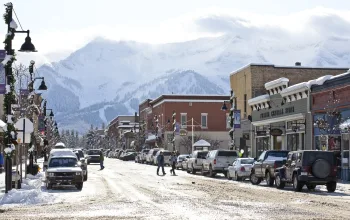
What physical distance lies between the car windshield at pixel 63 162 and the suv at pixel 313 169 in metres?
10.5

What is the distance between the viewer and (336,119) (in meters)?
42.6

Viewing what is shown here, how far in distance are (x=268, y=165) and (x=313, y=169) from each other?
5.20 metres

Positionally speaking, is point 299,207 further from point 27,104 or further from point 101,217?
point 27,104

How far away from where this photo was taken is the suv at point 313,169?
3028cm

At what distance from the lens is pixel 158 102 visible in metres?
120

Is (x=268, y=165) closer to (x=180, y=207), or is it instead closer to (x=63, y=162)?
(x=63, y=162)

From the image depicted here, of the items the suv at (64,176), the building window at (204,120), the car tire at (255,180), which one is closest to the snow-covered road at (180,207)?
the suv at (64,176)

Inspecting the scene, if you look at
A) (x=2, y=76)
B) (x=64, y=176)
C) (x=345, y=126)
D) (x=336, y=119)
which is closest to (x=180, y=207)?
(x=2, y=76)

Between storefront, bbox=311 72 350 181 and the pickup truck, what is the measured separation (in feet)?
19.0

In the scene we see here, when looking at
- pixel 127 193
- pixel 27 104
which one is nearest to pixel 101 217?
pixel 127 193

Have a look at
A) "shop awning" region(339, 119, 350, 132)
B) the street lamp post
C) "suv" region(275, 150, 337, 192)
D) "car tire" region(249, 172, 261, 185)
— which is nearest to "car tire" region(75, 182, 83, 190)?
the street lamp post

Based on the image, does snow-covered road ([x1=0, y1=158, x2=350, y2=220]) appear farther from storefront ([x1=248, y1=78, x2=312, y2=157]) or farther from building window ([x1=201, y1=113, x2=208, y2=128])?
building window ([x1=201, y1=113, x2=208, y2=128])

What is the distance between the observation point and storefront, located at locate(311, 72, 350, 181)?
41.3 m

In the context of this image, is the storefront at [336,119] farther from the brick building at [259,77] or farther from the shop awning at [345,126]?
the brick building at [259,77]
